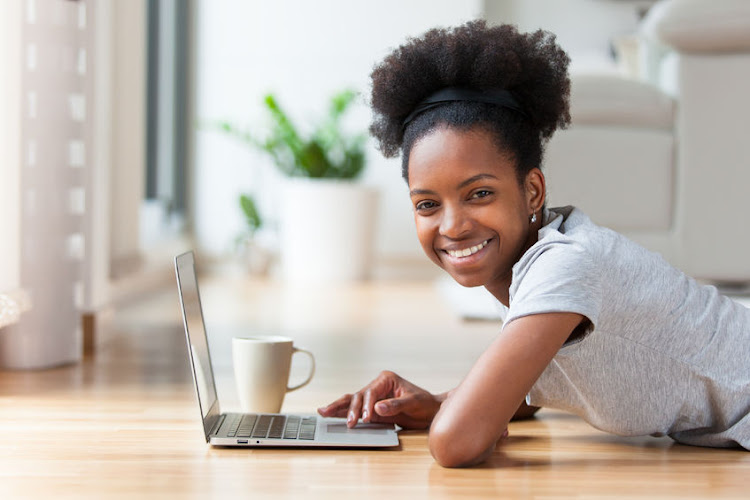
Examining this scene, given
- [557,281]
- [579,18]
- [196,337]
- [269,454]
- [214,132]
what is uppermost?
[579,18]

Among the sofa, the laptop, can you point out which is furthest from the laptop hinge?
the sofa

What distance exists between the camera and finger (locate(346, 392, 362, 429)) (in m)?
1.20

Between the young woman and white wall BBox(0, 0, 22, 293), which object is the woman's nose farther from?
white wall BBox(0, 0, 22, 293)

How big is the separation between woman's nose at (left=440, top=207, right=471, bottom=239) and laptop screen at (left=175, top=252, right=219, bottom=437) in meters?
0.31

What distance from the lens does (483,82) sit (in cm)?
109

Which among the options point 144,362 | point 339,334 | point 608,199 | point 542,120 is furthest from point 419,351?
point 542,120

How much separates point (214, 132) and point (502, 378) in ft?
12.6

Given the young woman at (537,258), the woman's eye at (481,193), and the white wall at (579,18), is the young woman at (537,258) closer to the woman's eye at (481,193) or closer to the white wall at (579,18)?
the woman's eye at (481,193)

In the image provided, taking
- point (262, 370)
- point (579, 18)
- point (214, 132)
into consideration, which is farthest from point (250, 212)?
point (262, 370)

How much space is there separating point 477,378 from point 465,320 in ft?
5.44

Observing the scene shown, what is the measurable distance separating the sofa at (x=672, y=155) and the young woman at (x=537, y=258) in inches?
51.1

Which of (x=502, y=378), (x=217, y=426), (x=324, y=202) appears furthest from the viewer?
(x=324, y=202)

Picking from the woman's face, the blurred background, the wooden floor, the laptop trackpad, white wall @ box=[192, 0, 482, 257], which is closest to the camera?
the wooden floor

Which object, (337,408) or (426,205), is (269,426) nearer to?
(337,408)
